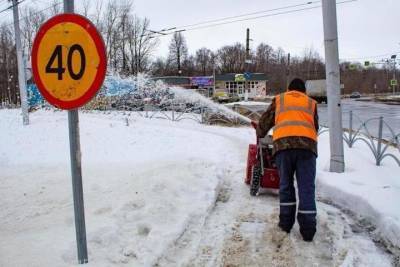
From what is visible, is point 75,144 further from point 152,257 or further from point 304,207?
point 304,207

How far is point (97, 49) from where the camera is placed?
3705 millimetres

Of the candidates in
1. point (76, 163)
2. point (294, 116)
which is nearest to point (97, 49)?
point (76, 163)

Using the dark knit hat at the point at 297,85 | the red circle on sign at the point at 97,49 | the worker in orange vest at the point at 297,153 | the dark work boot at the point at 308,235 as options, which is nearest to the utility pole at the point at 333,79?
the dark knit hat at the point at 297,85

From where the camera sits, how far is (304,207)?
16.2ft

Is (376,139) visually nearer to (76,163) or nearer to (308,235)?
(308,235)

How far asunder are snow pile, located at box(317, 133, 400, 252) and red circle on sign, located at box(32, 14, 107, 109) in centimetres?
345

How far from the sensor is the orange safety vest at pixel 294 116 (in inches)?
196

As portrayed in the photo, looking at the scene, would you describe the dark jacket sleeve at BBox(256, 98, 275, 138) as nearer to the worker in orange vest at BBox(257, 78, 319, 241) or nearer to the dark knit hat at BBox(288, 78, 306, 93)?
the worker in orange vest at BBox(257, 78, 319, 241)

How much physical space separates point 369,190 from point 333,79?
2.30 meters

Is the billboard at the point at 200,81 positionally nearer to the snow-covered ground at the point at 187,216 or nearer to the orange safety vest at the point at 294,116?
the snow-covered ground at the point at 187,216

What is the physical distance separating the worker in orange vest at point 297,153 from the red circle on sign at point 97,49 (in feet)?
7.49

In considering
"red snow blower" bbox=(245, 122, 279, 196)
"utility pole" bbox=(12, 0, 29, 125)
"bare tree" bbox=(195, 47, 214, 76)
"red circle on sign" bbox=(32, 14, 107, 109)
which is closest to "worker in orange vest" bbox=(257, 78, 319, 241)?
"red snow blower" bbox=(245, 122, 279, 196)

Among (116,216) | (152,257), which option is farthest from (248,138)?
(152,257)

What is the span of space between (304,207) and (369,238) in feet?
2.65
